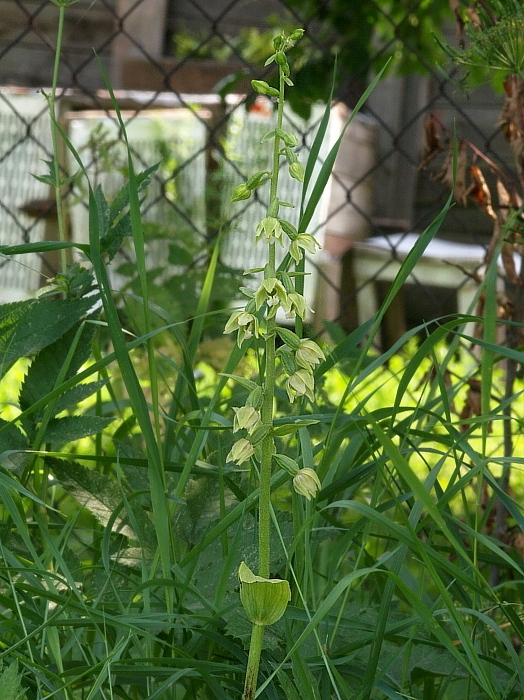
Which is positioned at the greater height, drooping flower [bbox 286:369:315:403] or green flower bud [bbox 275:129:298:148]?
green flower bud [bbox 275:129:298:148]

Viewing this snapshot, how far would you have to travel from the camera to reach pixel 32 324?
812mm

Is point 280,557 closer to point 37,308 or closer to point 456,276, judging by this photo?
point 37,308

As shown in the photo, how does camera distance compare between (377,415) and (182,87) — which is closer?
(377,415)

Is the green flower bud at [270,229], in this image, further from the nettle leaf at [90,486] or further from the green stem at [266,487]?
the nettle leaf at [90,486]

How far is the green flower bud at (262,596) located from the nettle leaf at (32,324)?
0.38 meters

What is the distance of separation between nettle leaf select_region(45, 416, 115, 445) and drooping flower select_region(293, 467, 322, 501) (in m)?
0.30

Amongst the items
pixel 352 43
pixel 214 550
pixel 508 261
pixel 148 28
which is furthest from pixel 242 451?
pixel 148 28

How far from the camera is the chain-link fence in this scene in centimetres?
183

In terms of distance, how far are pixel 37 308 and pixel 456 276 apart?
3.00 metres

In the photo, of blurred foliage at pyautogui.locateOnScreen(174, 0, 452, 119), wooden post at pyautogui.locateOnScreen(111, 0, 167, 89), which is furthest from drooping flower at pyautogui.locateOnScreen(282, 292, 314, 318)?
wooden post at pyautogui.locateOnScreen(111, 0, 167, 89)

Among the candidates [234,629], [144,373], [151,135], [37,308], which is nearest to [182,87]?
[151,135]

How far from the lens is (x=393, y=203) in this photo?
4.86 metres

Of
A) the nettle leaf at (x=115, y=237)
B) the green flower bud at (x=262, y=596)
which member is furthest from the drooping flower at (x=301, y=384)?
the nettle leaf at (x=115, y=237)

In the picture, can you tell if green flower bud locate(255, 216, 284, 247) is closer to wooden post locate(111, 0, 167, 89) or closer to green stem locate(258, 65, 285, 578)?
green stem locate(258, 65, 285, 578)
